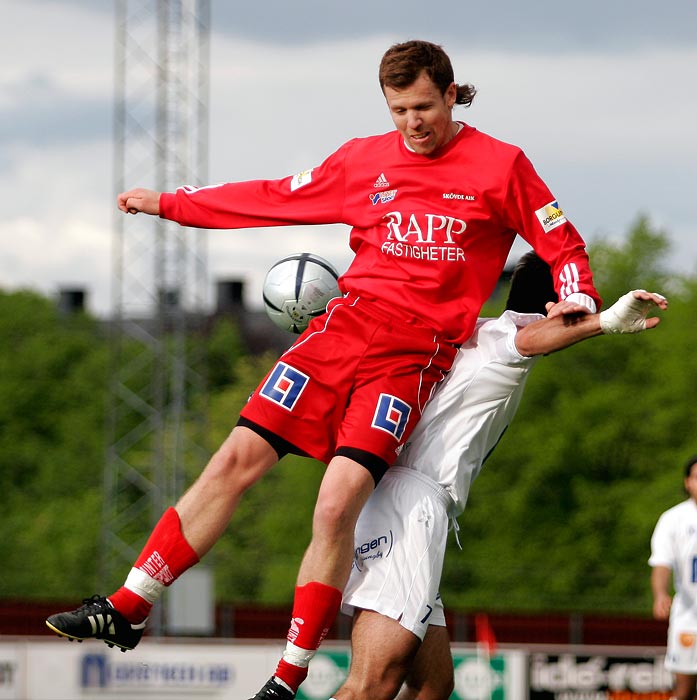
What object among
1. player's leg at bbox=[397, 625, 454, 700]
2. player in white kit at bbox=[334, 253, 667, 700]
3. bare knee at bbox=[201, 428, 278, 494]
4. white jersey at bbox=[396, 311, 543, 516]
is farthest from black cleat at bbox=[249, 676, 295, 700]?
white jersey at bbox=[396, 311, 543, 516]

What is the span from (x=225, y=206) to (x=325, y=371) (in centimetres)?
90

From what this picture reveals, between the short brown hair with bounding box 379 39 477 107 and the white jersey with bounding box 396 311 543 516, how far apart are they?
3.49 ft

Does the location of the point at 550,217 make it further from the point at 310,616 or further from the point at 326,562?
the point at 310,616

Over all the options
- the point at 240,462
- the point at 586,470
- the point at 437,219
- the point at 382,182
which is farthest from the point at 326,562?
the point at 586,470

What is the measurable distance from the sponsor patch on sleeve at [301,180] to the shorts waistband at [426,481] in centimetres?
124

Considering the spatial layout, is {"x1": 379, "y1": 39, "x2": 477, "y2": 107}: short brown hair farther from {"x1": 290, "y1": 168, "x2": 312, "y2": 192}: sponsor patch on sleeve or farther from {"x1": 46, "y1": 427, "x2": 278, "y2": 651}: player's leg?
{"x1": 46, "y1": 427, "x2": 278, "y2": 651}: player's leg

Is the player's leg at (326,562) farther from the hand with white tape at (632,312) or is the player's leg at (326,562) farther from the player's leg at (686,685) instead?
the player's leg at (686,685)

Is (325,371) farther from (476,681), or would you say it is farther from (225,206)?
(476,681)

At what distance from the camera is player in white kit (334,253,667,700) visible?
5766mm

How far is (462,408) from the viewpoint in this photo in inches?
240

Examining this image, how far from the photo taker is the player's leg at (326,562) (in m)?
5.59

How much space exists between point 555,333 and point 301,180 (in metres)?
1.28

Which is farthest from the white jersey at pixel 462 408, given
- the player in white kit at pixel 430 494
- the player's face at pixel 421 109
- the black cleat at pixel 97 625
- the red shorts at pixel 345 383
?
the black cleat at pixel 97 625

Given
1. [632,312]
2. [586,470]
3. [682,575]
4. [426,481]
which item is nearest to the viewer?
[632,312]
